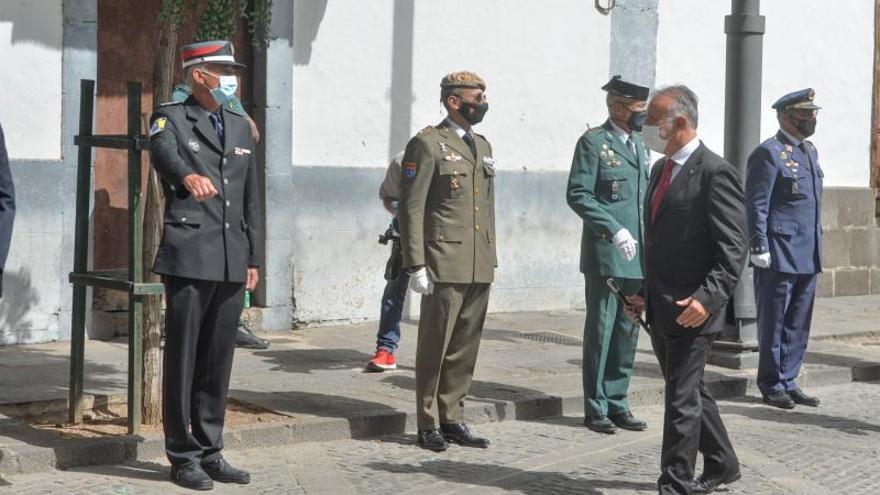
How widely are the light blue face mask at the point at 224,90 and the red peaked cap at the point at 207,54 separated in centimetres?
6

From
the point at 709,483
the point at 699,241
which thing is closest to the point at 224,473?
the point at 709,483

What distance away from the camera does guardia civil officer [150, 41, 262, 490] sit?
6.56 m

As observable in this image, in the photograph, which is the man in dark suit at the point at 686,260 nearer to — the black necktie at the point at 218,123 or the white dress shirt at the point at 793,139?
the black necktie at the point at 218,123

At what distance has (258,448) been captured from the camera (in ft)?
24.6

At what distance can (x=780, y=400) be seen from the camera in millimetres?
9305

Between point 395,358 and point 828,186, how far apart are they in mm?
7196

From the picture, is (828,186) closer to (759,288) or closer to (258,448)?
(759,288)

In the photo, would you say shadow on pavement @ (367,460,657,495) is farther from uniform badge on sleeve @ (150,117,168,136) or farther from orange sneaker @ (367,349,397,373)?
orange sneaker @ (367,349,397,373)

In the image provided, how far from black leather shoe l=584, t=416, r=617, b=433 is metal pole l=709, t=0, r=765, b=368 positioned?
8.15ft

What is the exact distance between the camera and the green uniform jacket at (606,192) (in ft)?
27.1

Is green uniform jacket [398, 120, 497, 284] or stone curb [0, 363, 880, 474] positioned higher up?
green uniform jacket [398, 120, 497, 284]

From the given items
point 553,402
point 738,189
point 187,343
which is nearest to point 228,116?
point 187,343

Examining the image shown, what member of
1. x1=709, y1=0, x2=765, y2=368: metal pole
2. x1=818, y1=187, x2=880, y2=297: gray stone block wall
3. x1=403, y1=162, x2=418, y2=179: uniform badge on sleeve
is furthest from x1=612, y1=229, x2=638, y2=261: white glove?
x1=818, y1=187, x2=880, y2=297: gray stone block wall

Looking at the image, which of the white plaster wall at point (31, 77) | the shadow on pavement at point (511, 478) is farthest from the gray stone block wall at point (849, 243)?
the shadow on pavement at point (511, 478)
